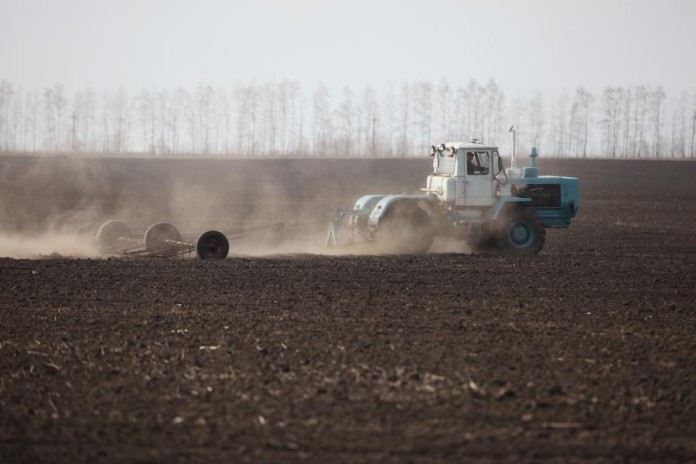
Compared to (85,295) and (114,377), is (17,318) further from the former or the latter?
(114,377)

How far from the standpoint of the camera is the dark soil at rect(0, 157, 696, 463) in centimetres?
743

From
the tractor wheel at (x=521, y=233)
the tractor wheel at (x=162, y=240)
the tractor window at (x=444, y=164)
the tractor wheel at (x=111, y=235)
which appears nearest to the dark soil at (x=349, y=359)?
the tractor wheel at (x=521, y=233)

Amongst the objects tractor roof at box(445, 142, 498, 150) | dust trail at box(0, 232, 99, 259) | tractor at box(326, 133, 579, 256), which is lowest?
dust trail at box(0, 232, 99, 259)

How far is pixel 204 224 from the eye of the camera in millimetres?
33281

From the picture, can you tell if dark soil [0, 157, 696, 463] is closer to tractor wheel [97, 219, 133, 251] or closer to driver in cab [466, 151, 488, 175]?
driver in cab [466, 151, 488, 175]

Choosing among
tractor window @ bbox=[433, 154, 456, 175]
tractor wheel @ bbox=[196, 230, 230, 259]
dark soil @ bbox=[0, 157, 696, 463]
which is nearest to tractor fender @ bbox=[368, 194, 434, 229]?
tractor window @ bbox=[433, 154, 456, 175]

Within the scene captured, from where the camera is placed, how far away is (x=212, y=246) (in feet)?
67.4

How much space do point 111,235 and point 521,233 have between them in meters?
10.2

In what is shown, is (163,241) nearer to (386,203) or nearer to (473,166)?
(386,203)

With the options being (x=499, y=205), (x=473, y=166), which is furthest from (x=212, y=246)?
(x=499, y=205)

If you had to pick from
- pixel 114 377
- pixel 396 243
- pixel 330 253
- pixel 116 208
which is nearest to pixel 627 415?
pixel 114 377

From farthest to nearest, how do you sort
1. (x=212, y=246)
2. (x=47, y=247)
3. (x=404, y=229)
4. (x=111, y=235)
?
(x=47, y=247) < (x=111, y=235) < (x=404, y=229) < (x=212, y=246)

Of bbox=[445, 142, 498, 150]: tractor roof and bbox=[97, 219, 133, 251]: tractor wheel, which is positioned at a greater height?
bbox=[445, 142, 498, 150]: tractor roof

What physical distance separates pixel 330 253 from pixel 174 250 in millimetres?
4236
